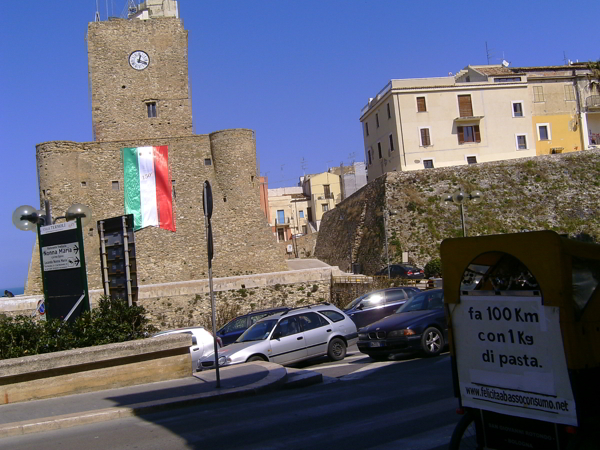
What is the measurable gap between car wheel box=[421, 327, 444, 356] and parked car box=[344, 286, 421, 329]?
5.86 meters

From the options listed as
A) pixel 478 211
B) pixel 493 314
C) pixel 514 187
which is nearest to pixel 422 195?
pixel 478 211

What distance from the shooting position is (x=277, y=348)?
1348 centimetres

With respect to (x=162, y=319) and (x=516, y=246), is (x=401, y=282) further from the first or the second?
(x=516, y=246)

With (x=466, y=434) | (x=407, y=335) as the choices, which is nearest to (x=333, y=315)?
(x=407, y=335)

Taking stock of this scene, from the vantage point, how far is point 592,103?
164 ft

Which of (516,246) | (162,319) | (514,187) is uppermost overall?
(514,187)

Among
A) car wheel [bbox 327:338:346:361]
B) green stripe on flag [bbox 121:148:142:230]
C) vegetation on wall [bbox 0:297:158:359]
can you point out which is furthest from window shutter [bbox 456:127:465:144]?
vegetation on wall [bbox 0:297:158:359]

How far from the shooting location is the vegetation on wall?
32.7 feet

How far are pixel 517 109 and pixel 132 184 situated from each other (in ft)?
98.2

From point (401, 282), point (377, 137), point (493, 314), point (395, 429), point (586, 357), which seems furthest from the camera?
point (377, 137)

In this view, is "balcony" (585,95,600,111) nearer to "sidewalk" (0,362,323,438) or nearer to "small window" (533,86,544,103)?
"small window" (533,86,544,103)

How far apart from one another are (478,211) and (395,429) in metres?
36.3

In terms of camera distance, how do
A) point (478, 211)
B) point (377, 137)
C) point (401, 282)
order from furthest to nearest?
point (377, 137) → point (478, 211) → point (401, 282)

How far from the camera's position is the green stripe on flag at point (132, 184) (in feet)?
133
